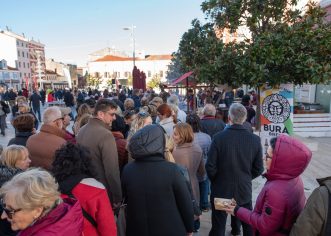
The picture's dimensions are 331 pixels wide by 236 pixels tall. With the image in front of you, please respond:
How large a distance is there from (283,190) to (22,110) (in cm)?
567

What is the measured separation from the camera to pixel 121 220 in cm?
328

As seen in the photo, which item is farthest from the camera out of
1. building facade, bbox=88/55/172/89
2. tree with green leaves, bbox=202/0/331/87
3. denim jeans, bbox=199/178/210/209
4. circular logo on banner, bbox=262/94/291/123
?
building facade, bbox=88/55/172/89

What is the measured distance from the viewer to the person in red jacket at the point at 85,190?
228 cm

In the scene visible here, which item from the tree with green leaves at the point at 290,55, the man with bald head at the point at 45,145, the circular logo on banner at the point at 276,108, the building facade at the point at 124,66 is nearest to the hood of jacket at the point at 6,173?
the man with bald head at the point at 45,145

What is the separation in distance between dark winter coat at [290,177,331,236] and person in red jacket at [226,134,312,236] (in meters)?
0.32

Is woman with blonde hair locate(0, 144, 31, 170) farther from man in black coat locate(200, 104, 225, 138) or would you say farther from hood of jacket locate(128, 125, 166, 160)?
man in black coat locate(200, 104, 225, 138)

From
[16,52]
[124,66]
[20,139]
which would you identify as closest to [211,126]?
[20,139]

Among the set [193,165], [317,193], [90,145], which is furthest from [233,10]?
[317,193]

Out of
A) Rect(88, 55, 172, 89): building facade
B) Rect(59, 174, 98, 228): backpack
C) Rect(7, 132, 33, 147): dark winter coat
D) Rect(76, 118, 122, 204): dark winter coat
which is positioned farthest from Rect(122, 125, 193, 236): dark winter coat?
Rect(88, 55, 172, 89): building facade

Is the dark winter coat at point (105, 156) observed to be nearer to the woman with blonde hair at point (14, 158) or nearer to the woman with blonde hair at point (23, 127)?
the woman with blonde hair at point (14, 158)

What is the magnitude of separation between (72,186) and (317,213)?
5.17 ft

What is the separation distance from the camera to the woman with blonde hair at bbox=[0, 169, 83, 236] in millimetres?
1763

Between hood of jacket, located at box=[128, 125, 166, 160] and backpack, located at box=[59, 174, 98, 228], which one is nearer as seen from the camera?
backpack, located at box=[59, 174, 98, 228]

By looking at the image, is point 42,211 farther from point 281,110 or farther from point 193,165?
point 281,110
